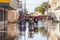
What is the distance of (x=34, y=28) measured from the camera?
12.4 meters

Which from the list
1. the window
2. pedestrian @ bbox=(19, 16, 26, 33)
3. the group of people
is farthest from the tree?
the window

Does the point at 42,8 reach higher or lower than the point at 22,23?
higher

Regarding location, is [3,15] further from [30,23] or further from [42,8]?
[42,8]

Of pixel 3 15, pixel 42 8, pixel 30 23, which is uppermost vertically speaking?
pixel 42 8

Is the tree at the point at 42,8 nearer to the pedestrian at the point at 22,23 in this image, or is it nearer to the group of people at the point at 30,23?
the group of people at the point at 30,23

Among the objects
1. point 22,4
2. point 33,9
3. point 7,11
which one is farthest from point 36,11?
point 7,11

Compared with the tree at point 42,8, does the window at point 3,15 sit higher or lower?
lower

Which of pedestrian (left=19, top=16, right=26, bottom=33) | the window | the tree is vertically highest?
the tree

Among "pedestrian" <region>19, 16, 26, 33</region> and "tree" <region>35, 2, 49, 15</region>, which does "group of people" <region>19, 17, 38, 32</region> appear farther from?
"tree" <region>35, 2, 49, 15</region>

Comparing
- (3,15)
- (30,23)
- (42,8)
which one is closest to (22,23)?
(30,23)

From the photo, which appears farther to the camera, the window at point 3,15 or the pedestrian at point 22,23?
the pedestrian at point 22,23

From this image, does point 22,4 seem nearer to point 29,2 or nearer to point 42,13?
point 29,2

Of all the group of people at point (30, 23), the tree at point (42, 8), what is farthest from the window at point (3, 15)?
the tree at point (42, 8)

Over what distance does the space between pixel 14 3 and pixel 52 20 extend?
9.60 ft
